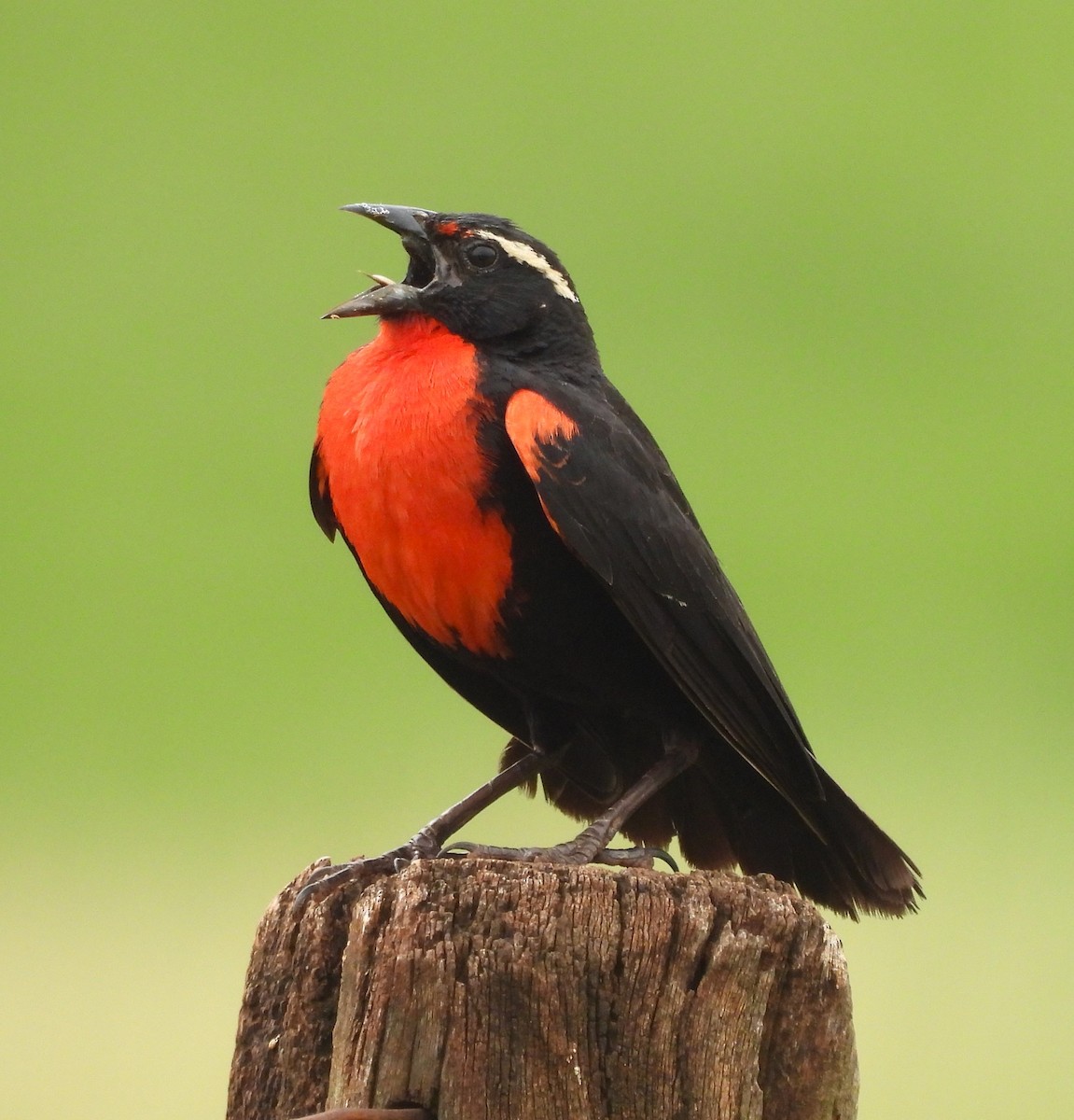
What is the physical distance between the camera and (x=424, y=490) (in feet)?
11.5

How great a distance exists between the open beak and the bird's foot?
1369mm

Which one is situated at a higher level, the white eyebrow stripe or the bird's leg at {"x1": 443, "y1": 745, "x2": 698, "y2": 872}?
the white eyebrow stripe

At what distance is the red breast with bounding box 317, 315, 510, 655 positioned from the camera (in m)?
3.50

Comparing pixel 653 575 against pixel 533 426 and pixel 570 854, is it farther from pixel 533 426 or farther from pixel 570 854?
pixel 570 854

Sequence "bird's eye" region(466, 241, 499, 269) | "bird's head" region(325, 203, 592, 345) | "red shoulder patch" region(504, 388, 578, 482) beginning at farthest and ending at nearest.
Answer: "bird's eye" region(466, 241, 499, 269) → "bird's head" region(325, 203, 592, 345) → "red shoulder patch" region(504, 388, 578, 482)

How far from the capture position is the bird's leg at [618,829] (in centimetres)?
356

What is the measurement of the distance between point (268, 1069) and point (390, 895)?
45 cm

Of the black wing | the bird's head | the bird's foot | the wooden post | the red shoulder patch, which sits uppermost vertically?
the bird's head

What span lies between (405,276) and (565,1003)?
2.27m

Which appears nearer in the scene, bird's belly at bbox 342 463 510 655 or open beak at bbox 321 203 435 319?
bird's belly at bbox 342 463 510 655

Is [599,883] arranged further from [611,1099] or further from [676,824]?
[676,824]

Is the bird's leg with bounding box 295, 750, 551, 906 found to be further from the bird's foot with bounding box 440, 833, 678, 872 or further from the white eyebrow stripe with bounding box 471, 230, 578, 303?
the white eyebrow stripe with bounding box 471, 230, 578, 303

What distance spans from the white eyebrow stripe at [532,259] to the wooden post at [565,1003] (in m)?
1.85

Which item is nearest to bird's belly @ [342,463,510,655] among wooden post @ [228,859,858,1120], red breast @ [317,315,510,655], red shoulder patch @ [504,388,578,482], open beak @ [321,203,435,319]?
red breast @ [317,315,510,655]
